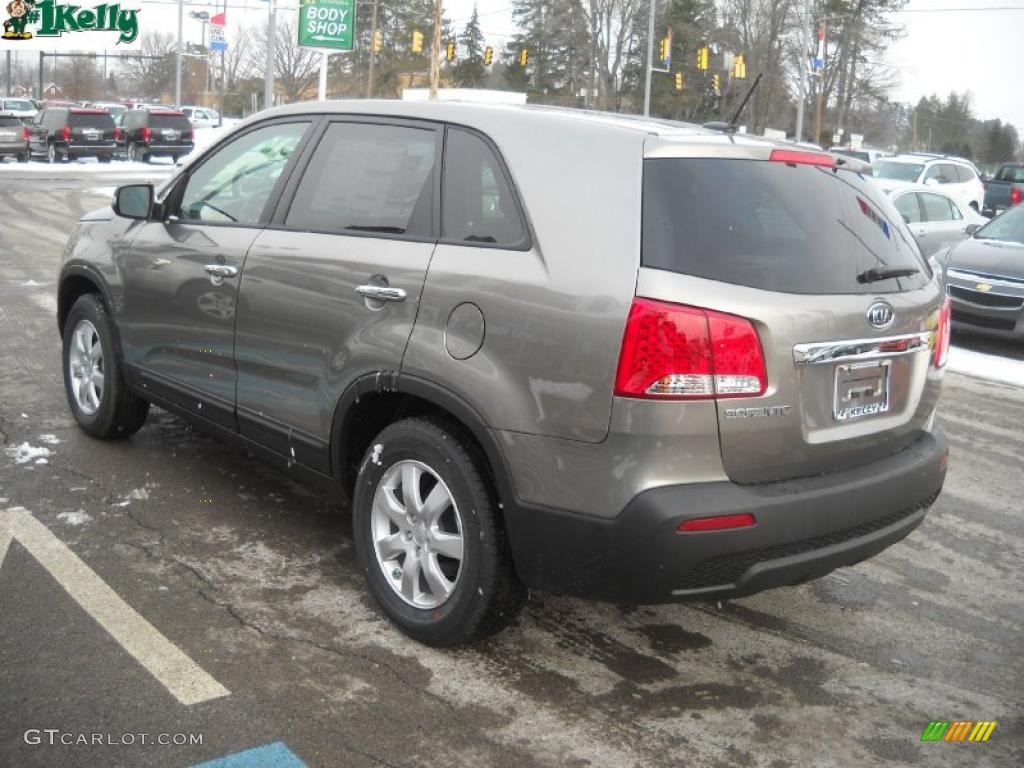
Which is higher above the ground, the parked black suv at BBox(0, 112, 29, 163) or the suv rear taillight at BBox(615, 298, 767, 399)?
the parked black suv at BBox(0, 112, 29, 163)

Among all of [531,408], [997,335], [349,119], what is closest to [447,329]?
[531,408]

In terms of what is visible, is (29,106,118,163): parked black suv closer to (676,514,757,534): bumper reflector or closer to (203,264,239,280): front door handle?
(203,264,239,280): front door handle

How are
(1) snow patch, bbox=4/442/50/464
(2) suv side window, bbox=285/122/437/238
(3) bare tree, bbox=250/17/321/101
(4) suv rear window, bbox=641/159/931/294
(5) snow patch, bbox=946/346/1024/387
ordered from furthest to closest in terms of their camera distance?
(3) bare tree, bbox=250/17/321/101
(5) snow patch, bbox=946/346/1024/387
(1) snow patch, bbox=4/442/50/464
(2) suv side window, bbox=285/122/437/238
(4) suv rear window, bbox=641/159/931/294

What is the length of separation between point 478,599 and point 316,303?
1259 millimetres

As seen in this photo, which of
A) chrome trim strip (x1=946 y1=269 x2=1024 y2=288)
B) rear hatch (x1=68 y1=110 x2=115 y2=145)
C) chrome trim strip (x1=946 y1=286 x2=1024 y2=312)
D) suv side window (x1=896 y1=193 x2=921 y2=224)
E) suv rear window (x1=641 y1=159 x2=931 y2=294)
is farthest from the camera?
rear hatch (x1=68 y1=110 x2=115 y2=145)

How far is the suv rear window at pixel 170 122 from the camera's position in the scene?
34.9m

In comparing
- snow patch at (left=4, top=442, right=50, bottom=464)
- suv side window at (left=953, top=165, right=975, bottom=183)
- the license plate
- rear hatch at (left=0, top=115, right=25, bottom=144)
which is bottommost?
snow patch at (left=4, top=442, right=50, bottom=464)

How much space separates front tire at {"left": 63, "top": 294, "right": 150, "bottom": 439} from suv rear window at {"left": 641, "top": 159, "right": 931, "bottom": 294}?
10.7 feet

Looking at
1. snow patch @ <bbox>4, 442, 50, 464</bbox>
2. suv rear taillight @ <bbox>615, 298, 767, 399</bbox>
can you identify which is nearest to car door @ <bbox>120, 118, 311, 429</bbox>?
snow patch @ <bbox>4, 442, 50, 464</bbox>

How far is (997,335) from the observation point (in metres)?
10.6

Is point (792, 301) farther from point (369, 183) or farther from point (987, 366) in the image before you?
point (987, 366)

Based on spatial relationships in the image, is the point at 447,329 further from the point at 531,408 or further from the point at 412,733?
the point at 412,733

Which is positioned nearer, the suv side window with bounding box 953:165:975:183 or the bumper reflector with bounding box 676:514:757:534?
the bumper reflector with bounding box 676:514:757:534

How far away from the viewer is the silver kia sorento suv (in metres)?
3.06
